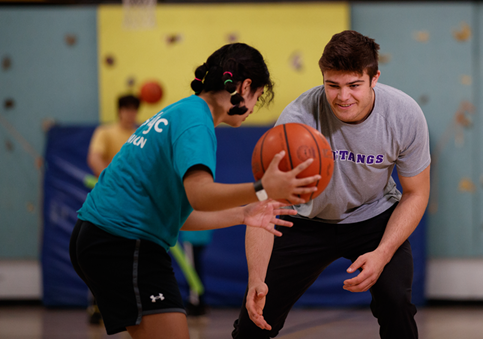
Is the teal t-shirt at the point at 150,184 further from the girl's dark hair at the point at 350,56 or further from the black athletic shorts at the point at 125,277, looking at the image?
the girl's dark hair at the point at 350,56

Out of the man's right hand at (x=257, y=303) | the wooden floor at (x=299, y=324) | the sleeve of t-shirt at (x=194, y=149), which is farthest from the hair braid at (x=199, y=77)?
the wooden floor at (x=299, y=324)

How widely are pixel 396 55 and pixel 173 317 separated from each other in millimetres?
4652

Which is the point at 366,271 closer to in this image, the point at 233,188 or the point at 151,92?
the point at 233,188

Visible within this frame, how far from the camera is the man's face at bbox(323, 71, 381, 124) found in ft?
7.55

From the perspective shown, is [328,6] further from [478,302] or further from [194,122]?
[194,122]

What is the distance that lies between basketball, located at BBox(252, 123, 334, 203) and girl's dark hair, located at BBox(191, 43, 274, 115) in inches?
6.7

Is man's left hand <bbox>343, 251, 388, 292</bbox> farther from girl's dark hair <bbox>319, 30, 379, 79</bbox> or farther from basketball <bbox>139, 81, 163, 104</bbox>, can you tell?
basketball <bbox>139, 81, 163, 104</bbox>

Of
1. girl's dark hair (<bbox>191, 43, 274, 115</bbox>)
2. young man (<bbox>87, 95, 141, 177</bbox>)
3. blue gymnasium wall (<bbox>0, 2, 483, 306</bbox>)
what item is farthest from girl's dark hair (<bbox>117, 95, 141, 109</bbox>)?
girl's dark hair (<bbox>191, 43, 274, 115</bbox>)

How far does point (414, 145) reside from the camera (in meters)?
2.45

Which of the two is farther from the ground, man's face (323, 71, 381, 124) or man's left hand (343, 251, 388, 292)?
man's face (323, 71, 381, 124)

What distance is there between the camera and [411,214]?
244 centimetres

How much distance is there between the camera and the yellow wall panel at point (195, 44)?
219 inches

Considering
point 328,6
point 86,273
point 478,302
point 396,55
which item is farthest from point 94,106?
point 478,302

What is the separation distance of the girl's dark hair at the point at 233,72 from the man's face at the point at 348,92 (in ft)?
1.45
